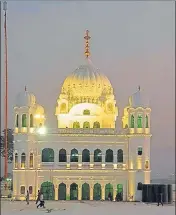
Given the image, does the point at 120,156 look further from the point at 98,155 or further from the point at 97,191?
the point at 97,191

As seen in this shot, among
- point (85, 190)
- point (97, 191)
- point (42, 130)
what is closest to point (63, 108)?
point (42, 130)

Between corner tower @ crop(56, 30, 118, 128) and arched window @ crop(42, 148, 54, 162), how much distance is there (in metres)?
3.76

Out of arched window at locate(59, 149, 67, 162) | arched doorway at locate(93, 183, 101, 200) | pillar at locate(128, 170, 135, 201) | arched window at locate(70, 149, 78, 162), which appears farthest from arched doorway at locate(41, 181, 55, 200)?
pillar at locate(128, 170, 135, 201)

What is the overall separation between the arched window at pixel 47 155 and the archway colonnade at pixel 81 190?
1.50 metres

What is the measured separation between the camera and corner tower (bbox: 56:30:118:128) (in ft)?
162

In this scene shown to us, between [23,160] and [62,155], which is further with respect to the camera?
[62,155]

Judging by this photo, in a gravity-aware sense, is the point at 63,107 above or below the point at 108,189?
above

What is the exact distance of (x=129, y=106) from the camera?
46938 mm

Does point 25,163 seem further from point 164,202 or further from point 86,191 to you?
point 164,202

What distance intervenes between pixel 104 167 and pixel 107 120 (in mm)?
5522

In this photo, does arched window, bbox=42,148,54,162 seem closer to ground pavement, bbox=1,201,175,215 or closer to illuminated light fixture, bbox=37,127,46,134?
illuminated light fixture, bbox=37,127,46,134

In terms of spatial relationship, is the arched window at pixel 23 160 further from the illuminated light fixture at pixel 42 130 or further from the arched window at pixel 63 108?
the arched window at pixel 63 108

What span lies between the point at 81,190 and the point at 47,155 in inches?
125

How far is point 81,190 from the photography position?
45.3 meters
